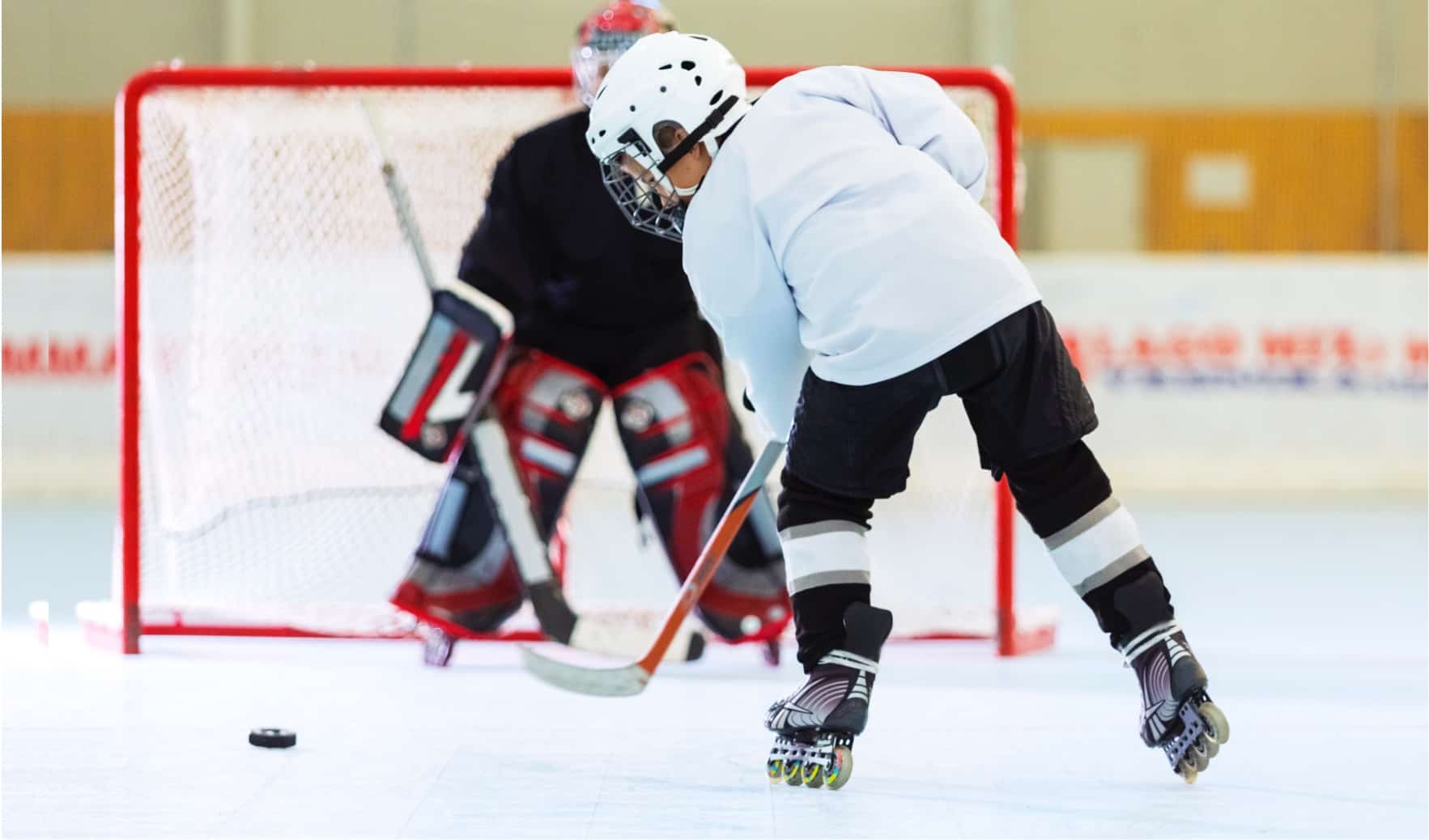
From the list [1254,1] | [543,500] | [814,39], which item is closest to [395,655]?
[543,500]

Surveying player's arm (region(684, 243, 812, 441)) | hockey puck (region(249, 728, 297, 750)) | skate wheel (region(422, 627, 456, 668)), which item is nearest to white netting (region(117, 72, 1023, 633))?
skate wheel (region(422, 627, 456, 668))

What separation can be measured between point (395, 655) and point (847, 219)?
1.52m

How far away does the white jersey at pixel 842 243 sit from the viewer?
2.06 metres

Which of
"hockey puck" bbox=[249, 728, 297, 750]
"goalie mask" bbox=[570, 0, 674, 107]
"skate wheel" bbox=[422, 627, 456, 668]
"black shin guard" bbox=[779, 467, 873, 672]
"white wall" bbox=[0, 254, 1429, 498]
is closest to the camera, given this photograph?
"black shin guard" bbox=[779, 467, 873, 672]

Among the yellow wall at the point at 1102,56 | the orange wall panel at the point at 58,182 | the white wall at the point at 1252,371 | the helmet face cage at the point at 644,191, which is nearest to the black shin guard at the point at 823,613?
the helmet face cage at the point at 644,191

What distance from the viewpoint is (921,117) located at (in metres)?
2.20

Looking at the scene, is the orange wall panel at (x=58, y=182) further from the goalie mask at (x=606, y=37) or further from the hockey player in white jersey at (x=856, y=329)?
the hockey player in white jersey at (x=856, y=329)

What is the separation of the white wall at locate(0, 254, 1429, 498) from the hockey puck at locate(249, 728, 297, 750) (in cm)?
451

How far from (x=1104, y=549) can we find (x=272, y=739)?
3.76ft

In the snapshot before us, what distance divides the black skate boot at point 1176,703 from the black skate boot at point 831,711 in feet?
1.08

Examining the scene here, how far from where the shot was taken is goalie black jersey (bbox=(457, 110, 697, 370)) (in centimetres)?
303

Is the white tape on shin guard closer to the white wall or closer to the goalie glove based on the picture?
the goalie glove

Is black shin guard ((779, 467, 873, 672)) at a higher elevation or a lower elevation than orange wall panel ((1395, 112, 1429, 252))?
lower

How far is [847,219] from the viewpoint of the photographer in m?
2.07
